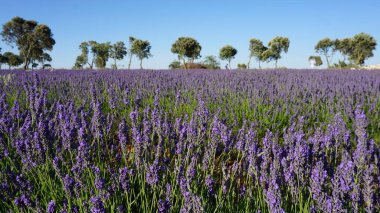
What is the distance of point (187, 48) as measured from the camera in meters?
48.7

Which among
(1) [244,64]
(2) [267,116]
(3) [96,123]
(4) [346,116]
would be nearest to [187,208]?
(3) [96,123]

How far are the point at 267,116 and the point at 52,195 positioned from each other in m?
2.74

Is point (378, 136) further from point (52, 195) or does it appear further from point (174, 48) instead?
point (174, 48)

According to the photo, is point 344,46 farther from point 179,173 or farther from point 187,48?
point 179,173

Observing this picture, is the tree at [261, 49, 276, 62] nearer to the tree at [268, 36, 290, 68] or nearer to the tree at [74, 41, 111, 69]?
the tree at [268, 36, 290, 68]

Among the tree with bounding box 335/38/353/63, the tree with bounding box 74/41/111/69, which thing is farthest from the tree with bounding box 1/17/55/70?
the tree with bounding box 335/38/353/63

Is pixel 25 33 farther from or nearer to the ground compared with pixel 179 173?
farther from the ground

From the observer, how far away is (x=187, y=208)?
1.22 meters

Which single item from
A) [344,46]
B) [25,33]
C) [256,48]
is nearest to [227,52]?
[256,48]

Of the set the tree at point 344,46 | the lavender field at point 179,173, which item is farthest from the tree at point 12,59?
the lavender field at point 179,173

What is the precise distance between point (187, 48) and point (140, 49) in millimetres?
8831

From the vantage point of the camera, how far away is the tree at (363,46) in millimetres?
49094

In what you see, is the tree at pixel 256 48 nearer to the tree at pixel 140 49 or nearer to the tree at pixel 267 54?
the tree at pixel 267 54

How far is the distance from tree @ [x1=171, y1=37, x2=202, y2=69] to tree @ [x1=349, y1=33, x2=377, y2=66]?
2527 cm
